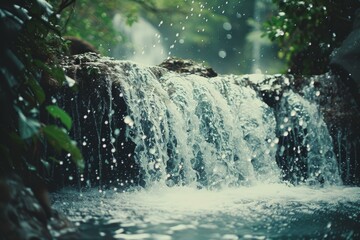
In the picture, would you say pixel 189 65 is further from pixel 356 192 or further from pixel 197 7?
pixel 197 7

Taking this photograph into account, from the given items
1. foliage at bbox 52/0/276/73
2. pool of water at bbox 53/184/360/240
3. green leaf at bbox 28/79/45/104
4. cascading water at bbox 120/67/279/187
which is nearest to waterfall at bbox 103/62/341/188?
cascading water at bbox 120/67/279/187

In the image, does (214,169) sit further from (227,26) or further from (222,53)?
(222,53)

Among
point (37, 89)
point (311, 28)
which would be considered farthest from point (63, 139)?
point (311, 28)

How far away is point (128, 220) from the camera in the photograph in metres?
2.93

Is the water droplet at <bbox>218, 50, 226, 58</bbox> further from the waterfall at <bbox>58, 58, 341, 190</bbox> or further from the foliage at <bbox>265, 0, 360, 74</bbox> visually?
the waterfall at <bbox>58, 58, 341, 190</bbox>

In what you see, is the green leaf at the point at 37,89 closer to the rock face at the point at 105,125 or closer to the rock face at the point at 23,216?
the rock face at the point at 23,216

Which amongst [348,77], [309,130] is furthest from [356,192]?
[348,77]

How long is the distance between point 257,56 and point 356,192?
2687cm

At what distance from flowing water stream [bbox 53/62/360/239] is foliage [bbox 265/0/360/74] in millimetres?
2178

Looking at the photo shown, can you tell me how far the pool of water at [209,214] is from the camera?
2.64 m

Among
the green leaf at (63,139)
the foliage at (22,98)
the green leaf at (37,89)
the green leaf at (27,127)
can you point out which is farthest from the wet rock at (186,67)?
the green leaf at (27,127)

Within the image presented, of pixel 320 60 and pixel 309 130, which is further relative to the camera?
pixel 320 60

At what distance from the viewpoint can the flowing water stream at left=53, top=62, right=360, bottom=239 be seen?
2.88 m

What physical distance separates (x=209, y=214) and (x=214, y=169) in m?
2.37
